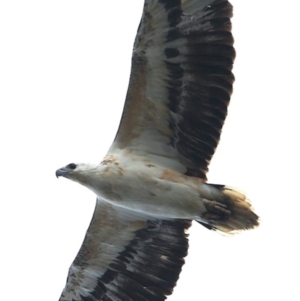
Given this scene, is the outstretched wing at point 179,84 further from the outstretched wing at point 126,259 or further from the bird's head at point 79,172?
the outstretched wing at point 126,259

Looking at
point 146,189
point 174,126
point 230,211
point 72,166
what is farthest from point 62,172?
point 230,211

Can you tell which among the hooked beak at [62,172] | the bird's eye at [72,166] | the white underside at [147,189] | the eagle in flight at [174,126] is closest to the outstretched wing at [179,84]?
the eagle in flight at [174,126]

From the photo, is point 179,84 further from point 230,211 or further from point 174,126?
point 230,211

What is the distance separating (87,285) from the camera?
1884cm

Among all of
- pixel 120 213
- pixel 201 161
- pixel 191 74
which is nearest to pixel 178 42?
pixel 191 74

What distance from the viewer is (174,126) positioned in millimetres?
17828

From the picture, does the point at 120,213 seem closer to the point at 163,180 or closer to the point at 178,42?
the point at 163,180

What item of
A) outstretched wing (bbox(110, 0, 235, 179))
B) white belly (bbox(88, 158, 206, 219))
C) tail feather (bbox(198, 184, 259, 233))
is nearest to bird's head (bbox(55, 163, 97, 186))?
white belly (bbox(88, 158, 206, 219))

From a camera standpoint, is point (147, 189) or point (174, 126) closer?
point (147, 189)

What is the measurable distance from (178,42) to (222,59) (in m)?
0.76

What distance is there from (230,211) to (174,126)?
166cm

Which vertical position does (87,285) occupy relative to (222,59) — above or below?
below

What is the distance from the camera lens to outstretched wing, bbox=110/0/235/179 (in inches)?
672

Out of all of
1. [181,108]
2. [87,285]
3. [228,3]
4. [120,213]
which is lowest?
[87,285]
